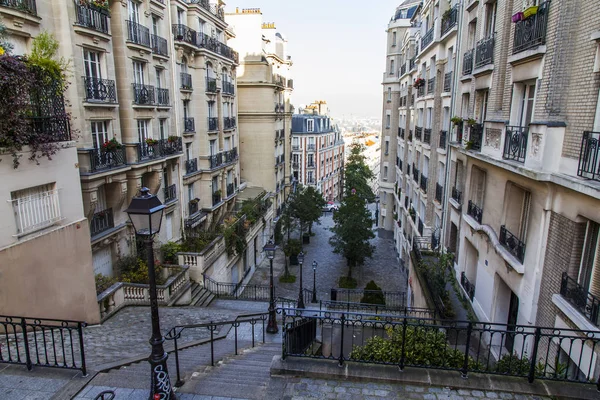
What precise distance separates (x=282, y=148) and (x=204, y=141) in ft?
53.1

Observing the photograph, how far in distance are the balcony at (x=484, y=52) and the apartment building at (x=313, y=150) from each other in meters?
42.6

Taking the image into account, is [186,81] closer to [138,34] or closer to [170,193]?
[138,34]

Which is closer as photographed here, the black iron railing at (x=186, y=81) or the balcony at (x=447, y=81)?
the balcony at (x=447, y=81)

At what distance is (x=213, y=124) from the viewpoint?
78.8 ft

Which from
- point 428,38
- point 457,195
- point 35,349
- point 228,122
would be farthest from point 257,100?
point 35,349

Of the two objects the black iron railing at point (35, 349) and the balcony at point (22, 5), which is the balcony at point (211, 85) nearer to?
the balcony at point (22, 5)

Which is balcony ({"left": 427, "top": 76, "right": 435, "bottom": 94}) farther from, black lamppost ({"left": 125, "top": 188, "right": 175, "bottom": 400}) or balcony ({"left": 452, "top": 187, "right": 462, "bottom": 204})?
black lamppost ({"left": 125, "top": 188, "right": 175, "bottom": 400})

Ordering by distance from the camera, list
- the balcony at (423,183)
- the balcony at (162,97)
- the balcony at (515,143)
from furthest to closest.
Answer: the balcony at (423,183), the balcony at (162,97), the balcony at (515,143)

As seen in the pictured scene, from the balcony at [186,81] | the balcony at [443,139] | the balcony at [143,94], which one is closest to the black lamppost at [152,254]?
the balcony at [143,94]

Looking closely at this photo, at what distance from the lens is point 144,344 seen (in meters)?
11.0

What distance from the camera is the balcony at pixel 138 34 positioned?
15.9 metres

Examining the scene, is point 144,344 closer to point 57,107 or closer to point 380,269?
point 57,107

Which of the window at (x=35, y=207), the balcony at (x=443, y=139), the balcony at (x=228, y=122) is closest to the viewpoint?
the window at (x=35, y=207)

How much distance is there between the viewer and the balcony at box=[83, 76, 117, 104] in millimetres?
13844
